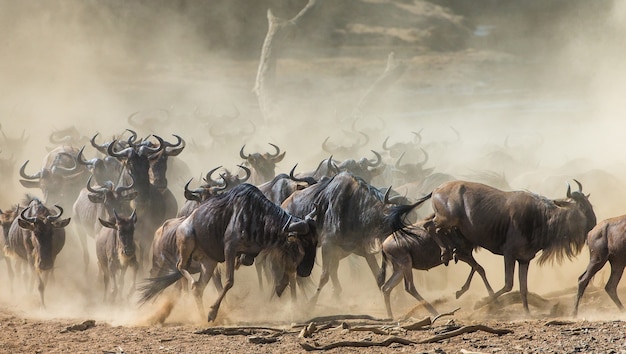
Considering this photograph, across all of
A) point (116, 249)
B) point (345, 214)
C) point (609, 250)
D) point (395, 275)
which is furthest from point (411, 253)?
point (116, 249)

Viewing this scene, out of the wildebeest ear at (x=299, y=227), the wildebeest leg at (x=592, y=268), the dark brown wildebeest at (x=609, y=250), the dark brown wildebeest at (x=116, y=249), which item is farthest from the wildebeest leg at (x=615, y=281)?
the dark brown wildebeest at (x=116, y=249)

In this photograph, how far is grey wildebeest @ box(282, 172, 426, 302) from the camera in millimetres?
11031

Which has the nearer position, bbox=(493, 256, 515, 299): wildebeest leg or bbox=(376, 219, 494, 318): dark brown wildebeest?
bbox=(493, 256, 515, 299): wildebeest leg

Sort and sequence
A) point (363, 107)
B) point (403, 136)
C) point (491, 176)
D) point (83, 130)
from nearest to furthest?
point (491, 176), point (83, 130), point (403, 136), point (363, 107)

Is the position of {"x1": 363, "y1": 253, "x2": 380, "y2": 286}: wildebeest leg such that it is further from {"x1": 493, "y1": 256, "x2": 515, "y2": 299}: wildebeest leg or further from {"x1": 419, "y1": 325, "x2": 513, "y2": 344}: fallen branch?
{"x1": 419, "y1": 325, "x2": 513, "y2": 344}: fallen branch

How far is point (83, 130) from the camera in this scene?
26812mm

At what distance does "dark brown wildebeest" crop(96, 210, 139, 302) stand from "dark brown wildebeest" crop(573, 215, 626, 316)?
553 cm

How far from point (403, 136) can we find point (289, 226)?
70.6ft

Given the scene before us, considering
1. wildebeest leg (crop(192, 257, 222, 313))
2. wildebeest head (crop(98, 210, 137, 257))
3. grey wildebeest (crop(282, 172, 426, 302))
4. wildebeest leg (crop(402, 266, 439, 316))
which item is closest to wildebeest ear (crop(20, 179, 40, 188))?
wildebeest head (crop(98, 210, 137, 257))

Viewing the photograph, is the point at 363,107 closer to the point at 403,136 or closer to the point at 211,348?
the point at 403,136

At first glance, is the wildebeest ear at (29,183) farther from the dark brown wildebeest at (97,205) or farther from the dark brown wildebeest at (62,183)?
the dark brown wildebeest at (97,205)

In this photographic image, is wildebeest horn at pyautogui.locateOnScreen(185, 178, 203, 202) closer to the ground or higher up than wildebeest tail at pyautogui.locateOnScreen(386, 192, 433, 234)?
higher up

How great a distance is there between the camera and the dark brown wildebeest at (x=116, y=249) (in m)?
12.1

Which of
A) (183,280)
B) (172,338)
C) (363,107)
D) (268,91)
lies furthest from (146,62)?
(172,338)
